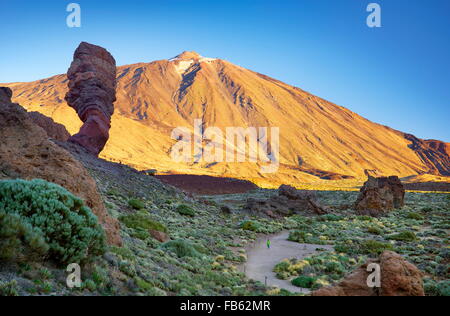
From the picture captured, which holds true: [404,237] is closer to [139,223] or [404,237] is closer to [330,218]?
[330,218]

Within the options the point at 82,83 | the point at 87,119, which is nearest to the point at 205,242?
the point at 87,119

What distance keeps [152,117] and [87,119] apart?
133 meters

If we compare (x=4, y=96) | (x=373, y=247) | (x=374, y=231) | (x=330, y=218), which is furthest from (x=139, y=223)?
(x=330, y=218)

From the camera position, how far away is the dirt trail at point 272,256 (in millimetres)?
11780

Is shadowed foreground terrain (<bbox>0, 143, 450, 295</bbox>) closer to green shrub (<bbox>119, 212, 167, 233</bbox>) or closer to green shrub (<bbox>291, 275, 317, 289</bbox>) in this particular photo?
green shrub (<bbox>119, 212, 167, 233</bbox>)

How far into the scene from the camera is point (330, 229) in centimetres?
2498

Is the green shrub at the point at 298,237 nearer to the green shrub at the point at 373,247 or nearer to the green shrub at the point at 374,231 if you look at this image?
the green shrub at the point at 373,247

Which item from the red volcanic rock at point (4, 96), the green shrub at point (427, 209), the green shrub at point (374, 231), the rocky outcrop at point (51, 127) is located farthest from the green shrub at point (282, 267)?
the green shrub at point (427, 209)

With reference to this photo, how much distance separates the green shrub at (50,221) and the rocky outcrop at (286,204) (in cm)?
2473

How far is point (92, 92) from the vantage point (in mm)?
34750

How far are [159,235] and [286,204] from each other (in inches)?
855

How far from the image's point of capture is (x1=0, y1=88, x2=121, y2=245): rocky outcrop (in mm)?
9674

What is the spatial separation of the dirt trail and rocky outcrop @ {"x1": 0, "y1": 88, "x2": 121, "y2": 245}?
5.40 meters

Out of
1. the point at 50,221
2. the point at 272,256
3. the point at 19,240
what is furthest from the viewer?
the point at 272,256
